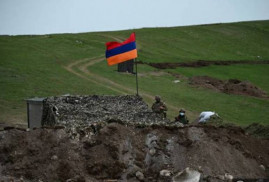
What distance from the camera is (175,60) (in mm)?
55031

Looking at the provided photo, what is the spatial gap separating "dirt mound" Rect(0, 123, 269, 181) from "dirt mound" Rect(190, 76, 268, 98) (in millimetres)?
20864

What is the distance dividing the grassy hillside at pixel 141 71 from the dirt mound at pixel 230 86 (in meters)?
1.65

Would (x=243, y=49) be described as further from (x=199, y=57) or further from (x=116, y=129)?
(x=116, y=129)

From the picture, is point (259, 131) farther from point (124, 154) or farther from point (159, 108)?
point (124, 154)

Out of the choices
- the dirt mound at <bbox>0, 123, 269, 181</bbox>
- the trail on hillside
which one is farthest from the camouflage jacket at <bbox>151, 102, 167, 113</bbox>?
the trail on hillside

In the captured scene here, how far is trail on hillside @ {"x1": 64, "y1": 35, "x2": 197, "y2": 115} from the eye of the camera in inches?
1391

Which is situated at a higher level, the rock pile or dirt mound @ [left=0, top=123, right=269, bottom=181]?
the rock pile

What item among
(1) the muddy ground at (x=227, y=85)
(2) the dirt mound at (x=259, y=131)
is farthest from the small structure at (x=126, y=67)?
(2) the dirt mound at (x=259, y=131)

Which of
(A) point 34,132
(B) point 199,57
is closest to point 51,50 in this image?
(B) point 199,57

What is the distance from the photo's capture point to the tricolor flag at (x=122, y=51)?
2192 cm

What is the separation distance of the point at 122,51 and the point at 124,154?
23.3 feet

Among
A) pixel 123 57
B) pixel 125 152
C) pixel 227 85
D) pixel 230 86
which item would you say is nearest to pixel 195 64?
pixel 227 85

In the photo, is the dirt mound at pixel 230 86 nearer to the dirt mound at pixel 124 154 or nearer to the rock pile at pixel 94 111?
the rock pile at pixel 94 111

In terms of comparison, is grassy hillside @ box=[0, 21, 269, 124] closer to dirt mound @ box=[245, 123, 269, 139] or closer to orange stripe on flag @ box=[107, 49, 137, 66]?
dirt mound @ box=[245, 123, 269, 139]
